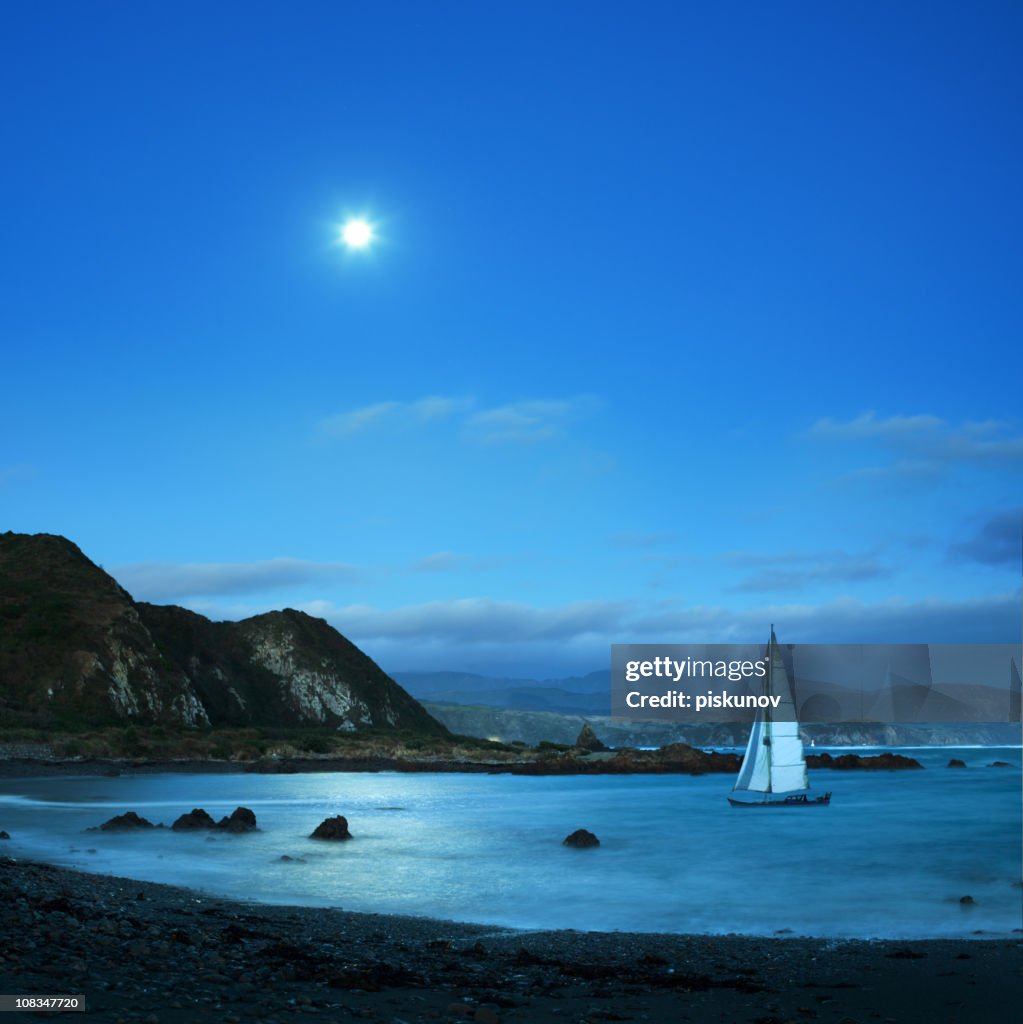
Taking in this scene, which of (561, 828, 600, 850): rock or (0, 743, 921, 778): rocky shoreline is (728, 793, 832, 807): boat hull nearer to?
(561, 828, 600, 850): rock

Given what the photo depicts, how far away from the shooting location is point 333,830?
138 ft

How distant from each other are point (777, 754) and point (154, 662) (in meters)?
79.1

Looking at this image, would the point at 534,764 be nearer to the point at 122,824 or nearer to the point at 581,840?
the point at 581,840

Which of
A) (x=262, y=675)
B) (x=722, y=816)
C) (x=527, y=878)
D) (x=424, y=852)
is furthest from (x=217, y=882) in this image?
(x=262, y=675)

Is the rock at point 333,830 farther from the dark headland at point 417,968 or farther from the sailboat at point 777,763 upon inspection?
the sailboat at point 777,763

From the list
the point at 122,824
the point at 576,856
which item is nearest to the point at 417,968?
the point at 122,824

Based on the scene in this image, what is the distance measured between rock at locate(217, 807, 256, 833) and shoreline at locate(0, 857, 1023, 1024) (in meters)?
20.8

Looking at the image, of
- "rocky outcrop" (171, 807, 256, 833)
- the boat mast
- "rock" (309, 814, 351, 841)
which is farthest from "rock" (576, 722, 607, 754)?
"rocky outcrop" (171, 807, 256, 833)

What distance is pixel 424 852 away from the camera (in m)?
41.4

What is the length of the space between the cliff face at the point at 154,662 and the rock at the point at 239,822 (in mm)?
63772

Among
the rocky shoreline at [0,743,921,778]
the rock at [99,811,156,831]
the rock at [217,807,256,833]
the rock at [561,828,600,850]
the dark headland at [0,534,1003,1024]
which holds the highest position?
the dark headland at [0,534,1003,1024]

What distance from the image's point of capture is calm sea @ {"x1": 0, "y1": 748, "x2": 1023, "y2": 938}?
1070 inches

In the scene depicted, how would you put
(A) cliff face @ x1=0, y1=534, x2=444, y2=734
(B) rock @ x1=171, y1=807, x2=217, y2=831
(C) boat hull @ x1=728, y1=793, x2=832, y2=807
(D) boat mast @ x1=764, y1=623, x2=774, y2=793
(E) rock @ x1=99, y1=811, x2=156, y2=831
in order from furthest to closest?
(A) cliff face @ x1=0, y1=534, x2=444, y2=734, (C) boat hull @ x1=728, y1=793, x2=832, y2=807, (D) boat mast @ x1=764, y1=623, x2=774, y2=793, (B) rock @ x1=171, y1=807, x2=217, y2=831, (E) rock @ x1=99, y1=811, x2=156, y2=831

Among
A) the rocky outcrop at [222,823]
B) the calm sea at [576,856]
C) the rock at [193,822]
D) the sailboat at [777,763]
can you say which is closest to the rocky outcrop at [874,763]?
the calm sea at [576,856]
